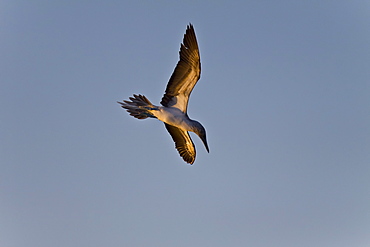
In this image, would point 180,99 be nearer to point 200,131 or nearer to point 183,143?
point 200,131

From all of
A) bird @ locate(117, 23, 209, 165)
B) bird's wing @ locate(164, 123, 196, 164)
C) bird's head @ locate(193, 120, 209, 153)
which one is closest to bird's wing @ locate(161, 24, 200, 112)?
bird @ locate(117, 23, 209, 165)

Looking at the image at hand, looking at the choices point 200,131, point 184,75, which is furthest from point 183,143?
point 184,75

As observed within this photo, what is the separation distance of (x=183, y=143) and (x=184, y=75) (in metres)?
2.77

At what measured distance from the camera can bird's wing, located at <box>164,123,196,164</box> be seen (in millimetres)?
18266

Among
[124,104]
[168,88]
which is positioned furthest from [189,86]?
[124,104]

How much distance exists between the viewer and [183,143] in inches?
730

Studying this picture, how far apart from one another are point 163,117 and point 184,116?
1.91 ft

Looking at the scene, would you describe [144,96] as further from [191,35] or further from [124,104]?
[191,35]

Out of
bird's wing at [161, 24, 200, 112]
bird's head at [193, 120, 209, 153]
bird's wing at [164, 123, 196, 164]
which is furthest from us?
bird's wing at [164, 123, 196, 164]

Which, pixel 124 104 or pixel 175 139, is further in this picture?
pixel 175 139

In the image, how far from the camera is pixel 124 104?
1691 cm

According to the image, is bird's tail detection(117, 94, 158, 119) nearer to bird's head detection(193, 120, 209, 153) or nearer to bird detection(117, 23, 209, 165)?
bird detection(117, 23, 209, 165)

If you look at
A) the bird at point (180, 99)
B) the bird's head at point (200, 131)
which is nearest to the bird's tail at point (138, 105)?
the bird at point (180, 99)

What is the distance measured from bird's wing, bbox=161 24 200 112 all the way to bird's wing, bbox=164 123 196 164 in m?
1.37
